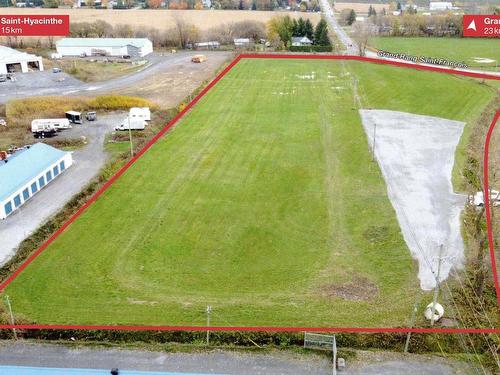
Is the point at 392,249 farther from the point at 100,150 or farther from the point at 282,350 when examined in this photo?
the point at 100,150

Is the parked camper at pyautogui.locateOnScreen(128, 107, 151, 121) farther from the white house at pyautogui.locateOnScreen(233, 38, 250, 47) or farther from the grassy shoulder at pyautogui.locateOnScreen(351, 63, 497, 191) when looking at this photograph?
the white house at pyautogui.locateOnScreen(233, 38, 250, 47)

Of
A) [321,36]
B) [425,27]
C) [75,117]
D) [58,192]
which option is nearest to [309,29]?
[321,36]

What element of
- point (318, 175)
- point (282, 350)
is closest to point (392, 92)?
point (318, 175)

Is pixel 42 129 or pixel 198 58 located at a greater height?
pixel 198 58

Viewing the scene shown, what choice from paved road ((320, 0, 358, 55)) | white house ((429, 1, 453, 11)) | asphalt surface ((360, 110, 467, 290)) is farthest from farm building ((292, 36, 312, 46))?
white house ((429, 1, 453, 11))

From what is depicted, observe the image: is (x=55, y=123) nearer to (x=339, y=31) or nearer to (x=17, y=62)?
(x=17, y=62)

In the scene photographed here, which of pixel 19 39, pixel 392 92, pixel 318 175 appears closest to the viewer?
pixel 318 175
